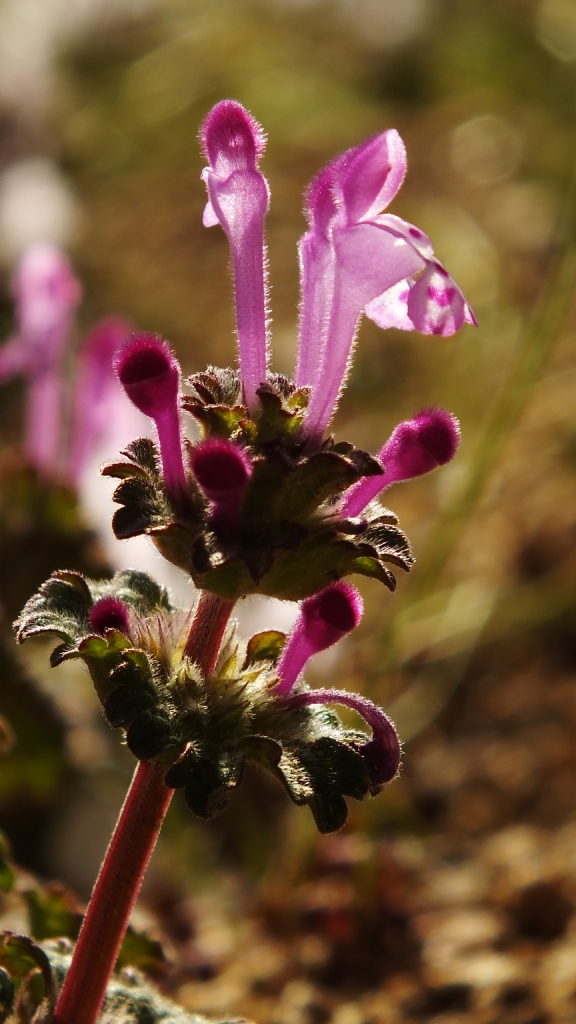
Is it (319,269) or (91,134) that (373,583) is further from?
(91,134)

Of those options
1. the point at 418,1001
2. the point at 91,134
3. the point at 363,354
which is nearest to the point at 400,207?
the point at 363,354

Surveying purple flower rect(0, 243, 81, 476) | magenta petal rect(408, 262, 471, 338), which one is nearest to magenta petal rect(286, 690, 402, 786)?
magenta petal rect(408, 262, 471, 338)

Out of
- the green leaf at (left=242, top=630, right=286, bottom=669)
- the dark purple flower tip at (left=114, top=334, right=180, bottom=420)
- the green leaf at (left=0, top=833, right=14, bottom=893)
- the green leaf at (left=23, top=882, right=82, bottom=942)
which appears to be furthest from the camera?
the green leaf at (left=23, top=882, right=82, bottom=942)

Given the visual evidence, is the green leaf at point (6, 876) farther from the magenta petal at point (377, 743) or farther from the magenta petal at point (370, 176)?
the magenta petal at point (370, 176)

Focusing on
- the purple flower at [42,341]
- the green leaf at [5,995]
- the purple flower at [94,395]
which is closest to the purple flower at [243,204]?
the green leaf at [5,995]

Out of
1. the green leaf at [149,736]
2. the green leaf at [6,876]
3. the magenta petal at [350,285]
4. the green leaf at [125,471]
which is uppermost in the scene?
the magenta petal at [350,285]

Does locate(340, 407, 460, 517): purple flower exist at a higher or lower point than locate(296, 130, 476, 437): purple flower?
lower

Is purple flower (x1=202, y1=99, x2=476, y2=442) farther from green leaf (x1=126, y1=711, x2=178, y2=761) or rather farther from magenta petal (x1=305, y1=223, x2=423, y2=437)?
green leaf (x1=126, y1=711, x2=178, y2=761)
